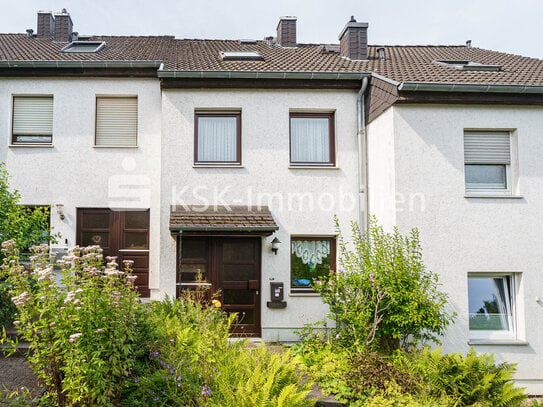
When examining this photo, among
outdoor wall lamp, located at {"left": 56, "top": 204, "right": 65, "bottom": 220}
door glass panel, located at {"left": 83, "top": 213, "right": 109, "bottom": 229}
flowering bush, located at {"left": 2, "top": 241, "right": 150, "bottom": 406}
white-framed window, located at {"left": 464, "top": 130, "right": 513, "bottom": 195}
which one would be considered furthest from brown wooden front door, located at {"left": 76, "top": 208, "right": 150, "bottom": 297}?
white-framed window, located at {"left": 464, "top": 130, "right": 513, "bottom": 195}

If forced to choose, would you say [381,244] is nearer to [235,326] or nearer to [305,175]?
[305,175]

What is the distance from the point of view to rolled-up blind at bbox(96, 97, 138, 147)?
1163cm

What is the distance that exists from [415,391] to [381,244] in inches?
120

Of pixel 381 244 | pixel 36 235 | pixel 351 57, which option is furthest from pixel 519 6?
pixel 36 235

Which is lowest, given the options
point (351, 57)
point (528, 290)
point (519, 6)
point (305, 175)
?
point (528, 290)

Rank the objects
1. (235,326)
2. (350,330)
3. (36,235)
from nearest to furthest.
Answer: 1. (350,330)
2. (36,235)
3. (235,326)

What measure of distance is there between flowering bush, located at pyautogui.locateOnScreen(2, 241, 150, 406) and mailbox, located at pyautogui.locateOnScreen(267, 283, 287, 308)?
5.18 meters

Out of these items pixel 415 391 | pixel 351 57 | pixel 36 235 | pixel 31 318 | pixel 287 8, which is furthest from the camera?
pixel 287 8

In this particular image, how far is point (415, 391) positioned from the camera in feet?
23.0

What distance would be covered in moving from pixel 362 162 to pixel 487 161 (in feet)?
9.05

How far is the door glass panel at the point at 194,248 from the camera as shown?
1070cm

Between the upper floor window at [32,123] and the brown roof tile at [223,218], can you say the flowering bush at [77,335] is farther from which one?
the upper floor window at [32,123]

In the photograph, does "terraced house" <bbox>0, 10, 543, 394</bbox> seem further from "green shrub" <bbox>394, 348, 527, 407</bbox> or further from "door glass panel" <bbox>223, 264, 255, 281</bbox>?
"green shrub" <bbox>394, 348, 527, 407</bbox>

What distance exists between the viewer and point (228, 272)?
1071cm
